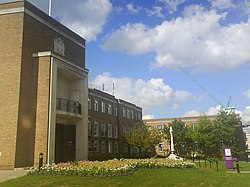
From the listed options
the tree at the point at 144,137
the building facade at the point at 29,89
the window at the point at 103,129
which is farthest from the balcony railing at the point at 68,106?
the tree at the point at 144,137

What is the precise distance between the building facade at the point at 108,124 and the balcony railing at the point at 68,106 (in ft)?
42.9

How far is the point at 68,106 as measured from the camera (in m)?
24.6

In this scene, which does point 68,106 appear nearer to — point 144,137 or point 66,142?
point 66,142

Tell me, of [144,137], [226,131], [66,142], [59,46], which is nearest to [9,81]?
[59,46]

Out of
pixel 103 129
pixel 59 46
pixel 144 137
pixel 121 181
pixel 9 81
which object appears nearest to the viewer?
pixel 121 181

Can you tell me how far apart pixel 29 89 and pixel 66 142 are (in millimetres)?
6115

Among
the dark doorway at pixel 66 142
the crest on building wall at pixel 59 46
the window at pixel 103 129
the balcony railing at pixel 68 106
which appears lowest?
the dark doorway at pixel 66 142

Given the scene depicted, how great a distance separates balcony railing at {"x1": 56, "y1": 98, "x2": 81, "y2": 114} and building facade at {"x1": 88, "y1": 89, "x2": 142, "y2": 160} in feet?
42.9

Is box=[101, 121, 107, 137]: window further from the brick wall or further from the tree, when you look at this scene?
the brick wall

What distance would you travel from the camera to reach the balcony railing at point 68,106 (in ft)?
77.4

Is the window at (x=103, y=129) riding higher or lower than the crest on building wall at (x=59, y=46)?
lower

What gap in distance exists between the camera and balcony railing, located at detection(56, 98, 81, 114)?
23.6 m

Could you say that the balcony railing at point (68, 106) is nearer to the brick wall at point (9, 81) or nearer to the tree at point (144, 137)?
the brick wall at point (9, 81)

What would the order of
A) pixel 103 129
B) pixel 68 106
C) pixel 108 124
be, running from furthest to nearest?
1. pixel 108 124
2. pixel 103 129
3. pixel 68 106
